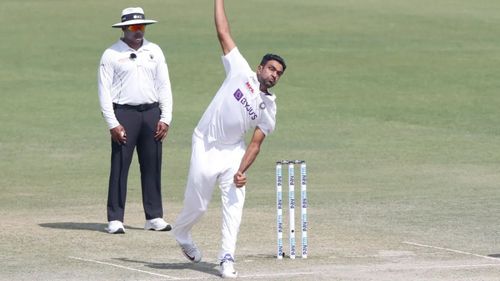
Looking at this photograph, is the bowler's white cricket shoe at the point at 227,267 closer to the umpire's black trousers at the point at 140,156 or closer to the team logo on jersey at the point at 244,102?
the team logo on jersey at the point at 244,102

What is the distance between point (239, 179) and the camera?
12.8m

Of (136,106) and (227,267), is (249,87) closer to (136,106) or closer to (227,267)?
(227,267)

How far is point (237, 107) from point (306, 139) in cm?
1112

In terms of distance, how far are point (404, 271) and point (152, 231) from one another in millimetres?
3491

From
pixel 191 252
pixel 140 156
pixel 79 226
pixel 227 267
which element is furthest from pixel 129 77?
pixel 227 267

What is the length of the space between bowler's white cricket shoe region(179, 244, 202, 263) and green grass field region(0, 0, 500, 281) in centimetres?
11

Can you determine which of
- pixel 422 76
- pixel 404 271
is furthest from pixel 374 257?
pixel 422 76

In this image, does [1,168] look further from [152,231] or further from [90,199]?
[152,231]

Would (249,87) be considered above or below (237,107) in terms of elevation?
above

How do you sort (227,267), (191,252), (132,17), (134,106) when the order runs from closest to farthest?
(227,267) < (191,252) < (132,17) < (134,106)

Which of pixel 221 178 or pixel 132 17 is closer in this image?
pixel 221 178

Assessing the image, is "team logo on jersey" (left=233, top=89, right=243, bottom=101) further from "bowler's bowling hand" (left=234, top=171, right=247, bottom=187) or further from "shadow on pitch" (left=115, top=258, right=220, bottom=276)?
A: "shadow on pitch" (left=115, top=258, right=220, bottom=276)

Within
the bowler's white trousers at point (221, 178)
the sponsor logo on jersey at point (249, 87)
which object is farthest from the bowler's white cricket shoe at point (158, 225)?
the sponsor logo on jersey at point (249, 87)

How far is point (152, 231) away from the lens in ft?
51.6
